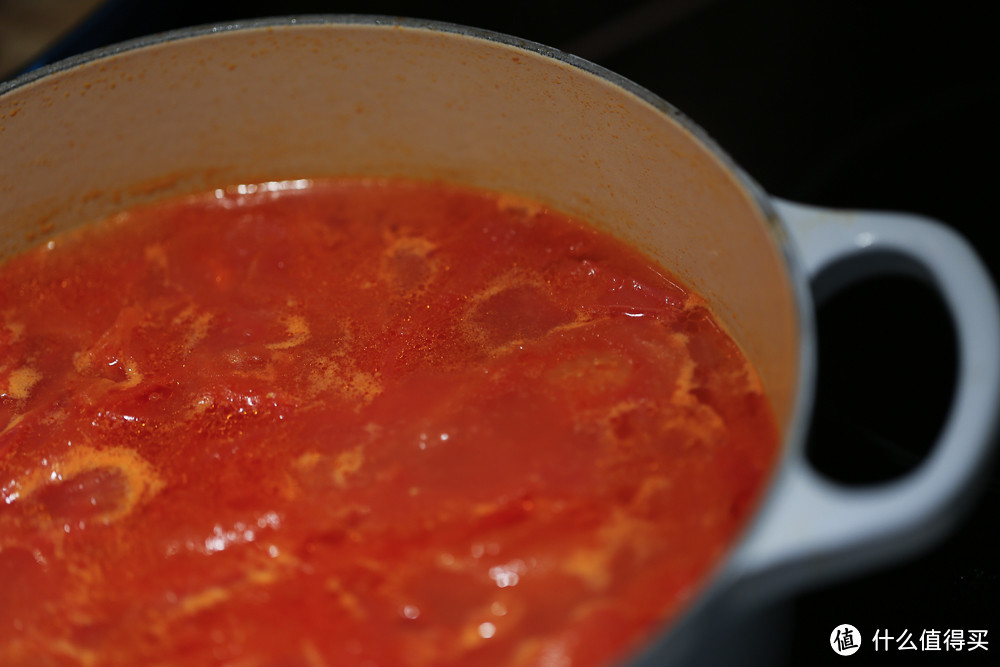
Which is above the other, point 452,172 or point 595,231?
point 452,172

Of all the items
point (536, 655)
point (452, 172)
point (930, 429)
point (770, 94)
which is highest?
point (770, 94)

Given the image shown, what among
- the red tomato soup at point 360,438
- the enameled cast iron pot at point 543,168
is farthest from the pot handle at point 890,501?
the red tomato soup at point 360,438

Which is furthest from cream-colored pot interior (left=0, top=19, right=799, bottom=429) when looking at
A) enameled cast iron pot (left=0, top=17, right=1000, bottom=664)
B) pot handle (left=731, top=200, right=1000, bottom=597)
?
pot handle (left=731, top=200, right=1000, bottom=597)

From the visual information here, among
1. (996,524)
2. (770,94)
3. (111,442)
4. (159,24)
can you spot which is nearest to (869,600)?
(996,524)

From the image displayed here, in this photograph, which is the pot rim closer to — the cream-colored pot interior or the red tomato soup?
the cream-colored pot interior

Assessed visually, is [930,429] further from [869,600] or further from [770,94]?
[770,94]

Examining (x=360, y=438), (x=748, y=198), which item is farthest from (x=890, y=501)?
(x=360, y=438)

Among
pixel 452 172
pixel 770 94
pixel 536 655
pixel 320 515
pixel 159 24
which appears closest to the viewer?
pixel 536 655

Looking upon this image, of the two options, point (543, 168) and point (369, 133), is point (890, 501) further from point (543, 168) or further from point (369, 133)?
point (369, 133)

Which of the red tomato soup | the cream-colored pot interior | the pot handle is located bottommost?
the pot handle
